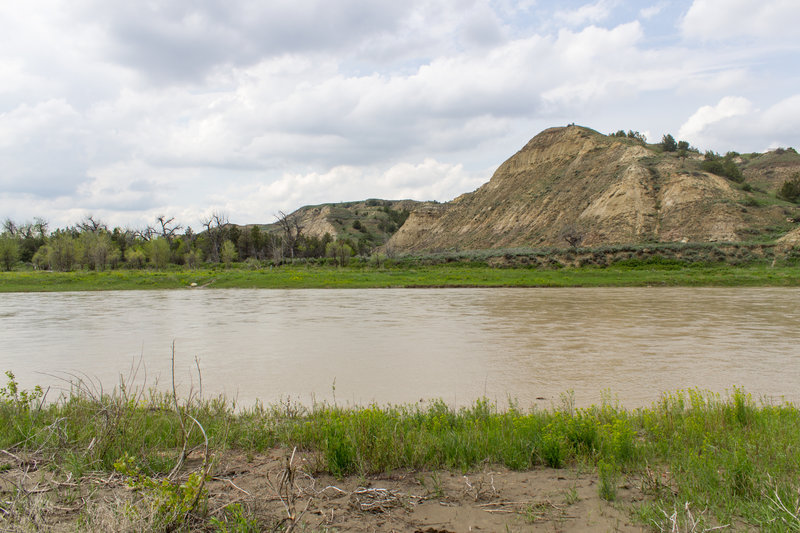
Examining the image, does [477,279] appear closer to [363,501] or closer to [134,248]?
[363,501]

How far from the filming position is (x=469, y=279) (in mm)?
41188

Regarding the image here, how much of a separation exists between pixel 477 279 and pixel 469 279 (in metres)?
0.63

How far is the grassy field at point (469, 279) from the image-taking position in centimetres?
3562

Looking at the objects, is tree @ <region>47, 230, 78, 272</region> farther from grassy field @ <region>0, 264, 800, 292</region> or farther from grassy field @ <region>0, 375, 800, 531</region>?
grassy field @ <region>0, 375, 800, 531</region>

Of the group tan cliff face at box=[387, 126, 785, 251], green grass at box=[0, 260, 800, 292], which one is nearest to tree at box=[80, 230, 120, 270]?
green grass at box=[0, 260, 800, 292]

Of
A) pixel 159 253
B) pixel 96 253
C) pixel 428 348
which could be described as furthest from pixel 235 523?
pixel 96 253

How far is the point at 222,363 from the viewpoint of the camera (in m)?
12.1

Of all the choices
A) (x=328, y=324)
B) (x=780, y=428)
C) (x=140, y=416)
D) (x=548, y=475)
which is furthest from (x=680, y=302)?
(x=140, y=416)

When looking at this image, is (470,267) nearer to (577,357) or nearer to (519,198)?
(519,198)

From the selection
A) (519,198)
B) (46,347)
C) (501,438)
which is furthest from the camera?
(519,198)

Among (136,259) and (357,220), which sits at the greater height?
(357,220)

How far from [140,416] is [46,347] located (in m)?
11.0

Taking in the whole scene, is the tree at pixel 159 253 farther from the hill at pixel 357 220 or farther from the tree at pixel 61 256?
the hill at pixel 357 220

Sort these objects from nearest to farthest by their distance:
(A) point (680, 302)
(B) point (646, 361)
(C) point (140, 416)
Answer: (C) point (140, 416), (B) point (646, 361), (A) point (680, 302)
